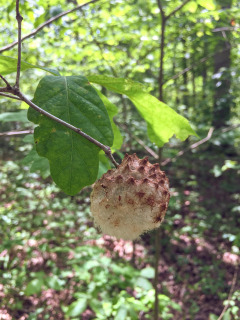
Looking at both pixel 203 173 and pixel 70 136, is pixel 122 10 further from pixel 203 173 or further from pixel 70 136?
pixel 203 173

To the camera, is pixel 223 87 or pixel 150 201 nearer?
pixel 150 201

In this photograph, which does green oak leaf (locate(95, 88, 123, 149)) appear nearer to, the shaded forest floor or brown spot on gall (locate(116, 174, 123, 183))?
brown spot on gall (locate(116, 174, 123, 183))

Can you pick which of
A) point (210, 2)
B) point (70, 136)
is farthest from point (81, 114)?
point (210, 2)

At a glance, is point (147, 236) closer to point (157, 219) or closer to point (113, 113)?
point (113, 113)

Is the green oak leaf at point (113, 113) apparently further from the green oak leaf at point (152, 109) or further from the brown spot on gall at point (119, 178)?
the brown spot on gall at point (119, 178)

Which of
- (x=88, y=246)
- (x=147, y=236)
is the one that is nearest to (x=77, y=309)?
(x=88, y=246)

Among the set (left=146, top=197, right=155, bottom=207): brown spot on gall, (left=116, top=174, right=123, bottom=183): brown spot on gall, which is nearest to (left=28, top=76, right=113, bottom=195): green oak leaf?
(left=116, top=174, right=123, bottom=183): brown spot on gall

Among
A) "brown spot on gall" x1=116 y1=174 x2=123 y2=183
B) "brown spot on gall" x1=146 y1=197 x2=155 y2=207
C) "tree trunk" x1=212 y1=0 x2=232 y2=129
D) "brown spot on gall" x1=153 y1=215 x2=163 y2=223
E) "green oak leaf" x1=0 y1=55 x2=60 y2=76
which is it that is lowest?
"tree trunk" x1=212 y1=0 x2=232 y2=129
